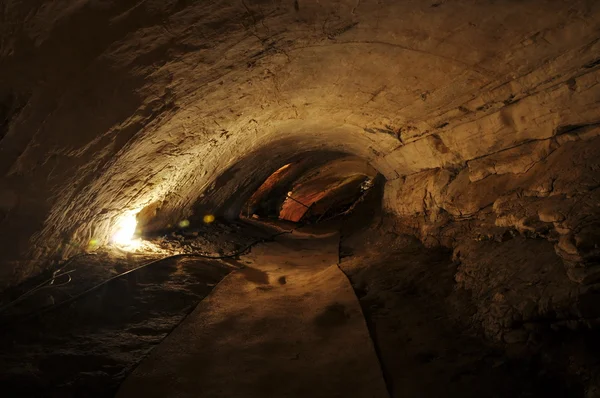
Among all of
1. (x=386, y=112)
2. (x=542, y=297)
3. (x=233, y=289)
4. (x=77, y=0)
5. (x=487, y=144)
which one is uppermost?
(x=386, y=112)

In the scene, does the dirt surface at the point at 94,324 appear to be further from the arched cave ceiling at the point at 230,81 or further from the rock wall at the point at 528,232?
the rock wall at the point at 528,232

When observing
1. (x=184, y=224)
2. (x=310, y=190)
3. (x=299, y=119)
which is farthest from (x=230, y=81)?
(x=310, y=190)

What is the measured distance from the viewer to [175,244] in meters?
6.92

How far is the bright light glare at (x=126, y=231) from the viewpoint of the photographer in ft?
19.1

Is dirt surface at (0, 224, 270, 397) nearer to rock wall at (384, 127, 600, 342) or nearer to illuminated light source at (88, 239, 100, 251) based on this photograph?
illuminated light source at (88, 239, 100, 251)

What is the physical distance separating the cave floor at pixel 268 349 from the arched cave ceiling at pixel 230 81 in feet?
6.43

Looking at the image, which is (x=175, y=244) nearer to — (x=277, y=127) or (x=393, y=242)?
(x=277, y=127)

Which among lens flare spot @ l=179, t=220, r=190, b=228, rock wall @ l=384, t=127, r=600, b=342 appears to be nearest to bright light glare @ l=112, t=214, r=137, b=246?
lens flare spot @ l=179, t=220, r=190, b=228

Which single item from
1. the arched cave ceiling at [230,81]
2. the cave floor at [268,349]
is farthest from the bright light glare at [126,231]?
the cave floor at [268,349]

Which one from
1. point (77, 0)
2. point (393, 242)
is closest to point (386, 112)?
point (393, 242)

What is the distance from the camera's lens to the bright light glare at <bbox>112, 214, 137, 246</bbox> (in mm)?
5831

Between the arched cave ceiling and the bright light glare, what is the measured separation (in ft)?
2.56

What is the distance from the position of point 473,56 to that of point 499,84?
62 cm

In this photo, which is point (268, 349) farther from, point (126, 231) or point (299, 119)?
point (126, 231)
